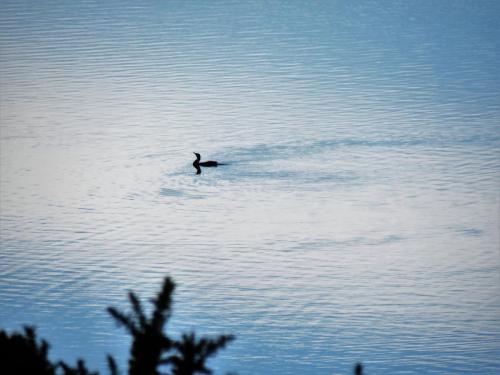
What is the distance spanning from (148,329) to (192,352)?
144 mm

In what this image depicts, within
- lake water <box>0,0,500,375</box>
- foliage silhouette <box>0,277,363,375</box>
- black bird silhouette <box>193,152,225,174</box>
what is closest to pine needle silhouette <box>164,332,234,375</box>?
foliage silhouette <box>0,277,363,375</box>

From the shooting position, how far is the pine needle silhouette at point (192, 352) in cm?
264

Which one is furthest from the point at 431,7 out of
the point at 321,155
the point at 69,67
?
the point at 321,155

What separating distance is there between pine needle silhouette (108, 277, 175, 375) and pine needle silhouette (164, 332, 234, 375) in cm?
4

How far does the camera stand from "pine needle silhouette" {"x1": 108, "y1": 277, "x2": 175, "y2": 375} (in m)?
2.58

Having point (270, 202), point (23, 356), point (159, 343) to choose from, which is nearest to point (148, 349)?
point (159, 343)

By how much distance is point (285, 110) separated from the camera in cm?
1362

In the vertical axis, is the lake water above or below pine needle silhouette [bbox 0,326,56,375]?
above

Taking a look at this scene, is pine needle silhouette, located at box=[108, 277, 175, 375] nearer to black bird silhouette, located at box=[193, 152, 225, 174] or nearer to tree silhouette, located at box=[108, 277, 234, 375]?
tree silhouette, located at box=[108, 277, 234, 375]

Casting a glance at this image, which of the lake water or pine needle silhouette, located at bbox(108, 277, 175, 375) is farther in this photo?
the lake water

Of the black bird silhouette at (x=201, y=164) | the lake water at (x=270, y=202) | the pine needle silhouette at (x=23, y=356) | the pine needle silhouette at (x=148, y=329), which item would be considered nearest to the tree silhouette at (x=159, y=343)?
the pine needle silhouette at (x=148, y=329)

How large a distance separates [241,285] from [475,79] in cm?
652

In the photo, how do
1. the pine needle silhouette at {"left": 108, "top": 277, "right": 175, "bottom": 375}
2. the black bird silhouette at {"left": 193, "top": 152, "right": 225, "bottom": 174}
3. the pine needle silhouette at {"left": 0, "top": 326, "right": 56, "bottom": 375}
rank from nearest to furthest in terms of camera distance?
the pine needle silhouette at {"left": 108, "top": 277, "right": 175, "bottom": 375}, the pine needle silhouette at {"left": 0, "top": 326, "right": 56, "bottom": 375}, the black bird silhouette at {"left": 193, "top": 152, "right": 225, "bottom": 174}

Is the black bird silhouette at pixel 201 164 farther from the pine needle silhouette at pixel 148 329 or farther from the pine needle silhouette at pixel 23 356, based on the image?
the pine needle silhouette at pixel 148 329
